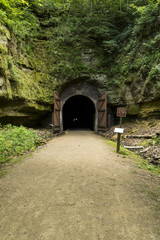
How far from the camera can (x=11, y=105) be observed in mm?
→ 7422

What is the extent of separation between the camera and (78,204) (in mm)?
2152

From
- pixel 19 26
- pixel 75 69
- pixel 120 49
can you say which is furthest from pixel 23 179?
pixel 120 49

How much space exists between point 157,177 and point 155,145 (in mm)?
3009

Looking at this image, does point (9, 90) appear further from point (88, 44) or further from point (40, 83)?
point (88, 44)

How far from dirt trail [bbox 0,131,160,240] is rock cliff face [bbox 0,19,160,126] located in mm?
4768

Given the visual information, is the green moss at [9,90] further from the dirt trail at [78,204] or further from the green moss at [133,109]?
the green moss at [133,109]

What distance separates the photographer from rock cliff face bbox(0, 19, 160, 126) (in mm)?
6817

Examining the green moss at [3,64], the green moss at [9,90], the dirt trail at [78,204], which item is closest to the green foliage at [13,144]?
the dirt trail at [78,204]

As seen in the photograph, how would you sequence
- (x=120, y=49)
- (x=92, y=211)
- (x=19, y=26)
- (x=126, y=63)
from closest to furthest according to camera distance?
(x=92, y=211) < (x=19, y=26) < (x=126, y=63) < (x=120, y=49)

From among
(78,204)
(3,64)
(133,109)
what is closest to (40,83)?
(3,64)

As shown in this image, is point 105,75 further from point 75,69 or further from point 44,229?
point 44,229

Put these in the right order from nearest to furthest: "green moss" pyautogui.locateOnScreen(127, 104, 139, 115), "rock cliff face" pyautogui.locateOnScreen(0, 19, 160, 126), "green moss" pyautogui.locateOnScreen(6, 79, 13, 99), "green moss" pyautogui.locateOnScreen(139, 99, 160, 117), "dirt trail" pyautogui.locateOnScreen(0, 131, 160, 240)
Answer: "dirt trail" pyautogui.locateOnScreen(0, 131, 160, 240) < "green moss" pyautogui.locateOnScreen(6, 79, 13, 99) < "rock cliff face" pyautogui.locateOnScreen(0, 19, 160, 126) < "green moss" pyautogui.locateOnScreen(139, 99, 160, 117) < "green moss" pyautogui.locateOnScreen(127, 104, 139, 115)

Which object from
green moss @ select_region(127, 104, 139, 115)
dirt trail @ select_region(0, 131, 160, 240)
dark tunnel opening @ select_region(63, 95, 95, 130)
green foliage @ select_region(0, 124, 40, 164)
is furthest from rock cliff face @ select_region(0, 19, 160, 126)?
dirt trail @ select_region(0, 131, 160, 240)

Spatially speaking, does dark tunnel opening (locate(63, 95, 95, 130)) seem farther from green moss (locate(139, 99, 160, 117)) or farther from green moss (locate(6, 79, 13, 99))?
green moss (locate(6, 79, 13, 99))
